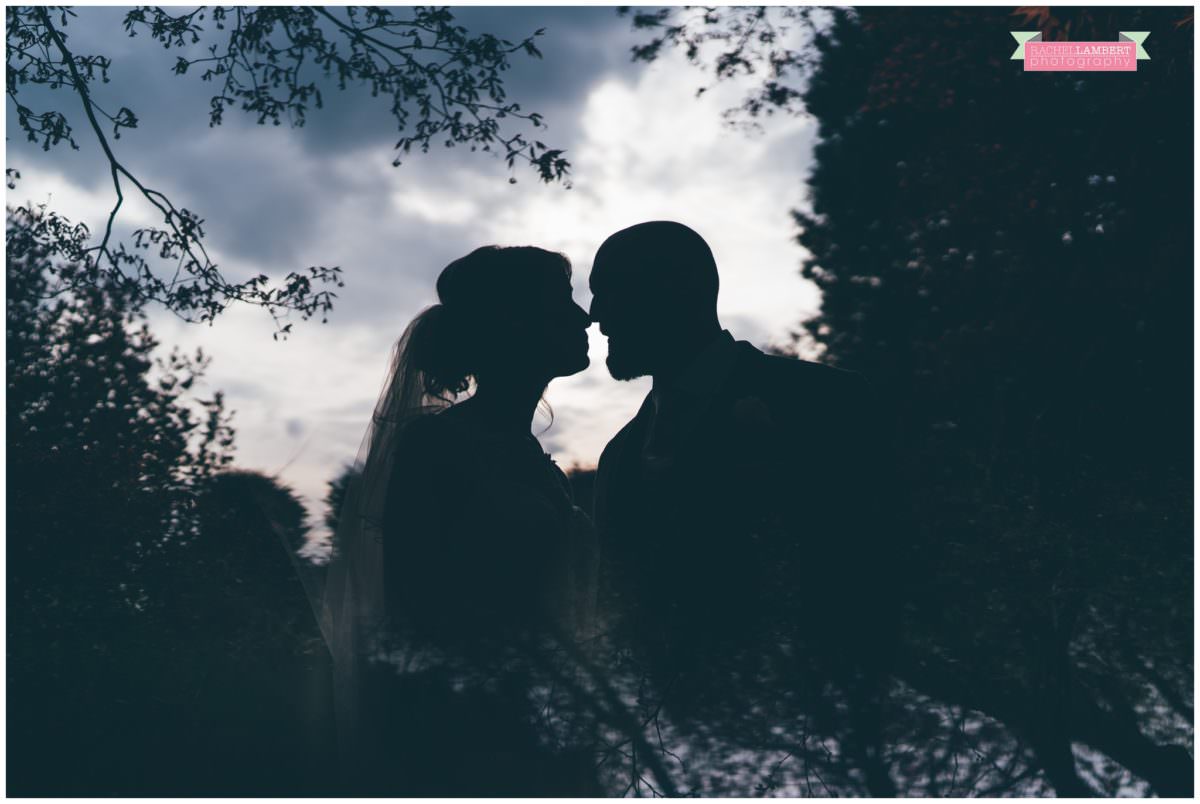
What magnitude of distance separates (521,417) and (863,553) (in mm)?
1731

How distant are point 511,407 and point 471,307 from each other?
0.55 metres

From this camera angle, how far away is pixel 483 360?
4273mm

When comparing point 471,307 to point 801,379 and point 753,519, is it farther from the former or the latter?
point 753,519

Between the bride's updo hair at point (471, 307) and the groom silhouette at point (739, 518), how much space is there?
71 centimetres

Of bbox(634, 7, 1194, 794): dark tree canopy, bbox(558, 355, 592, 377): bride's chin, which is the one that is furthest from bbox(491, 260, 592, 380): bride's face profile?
bbox(634, 7, 1194, 794): dark tree canopy

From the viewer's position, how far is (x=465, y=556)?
3.85 meters

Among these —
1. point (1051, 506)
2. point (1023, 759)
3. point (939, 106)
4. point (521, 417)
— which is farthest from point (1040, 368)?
point (521, 417)

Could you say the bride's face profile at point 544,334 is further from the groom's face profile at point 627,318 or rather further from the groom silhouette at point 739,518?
the groom silhouette at point 739,518

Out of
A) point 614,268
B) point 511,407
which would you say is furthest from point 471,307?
point 614,268

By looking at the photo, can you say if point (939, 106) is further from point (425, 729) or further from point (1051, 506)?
point (425, 729)

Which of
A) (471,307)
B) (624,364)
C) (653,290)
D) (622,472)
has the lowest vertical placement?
(622,472)

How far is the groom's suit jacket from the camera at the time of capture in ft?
11.0

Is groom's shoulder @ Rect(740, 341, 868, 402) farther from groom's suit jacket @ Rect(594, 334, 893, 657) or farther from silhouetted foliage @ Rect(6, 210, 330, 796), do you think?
silhouetted foliage @ Rect(6, 210, 330, 796)

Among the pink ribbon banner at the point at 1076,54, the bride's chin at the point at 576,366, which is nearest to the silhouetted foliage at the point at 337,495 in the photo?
the bride's chin at the point at 576,366
